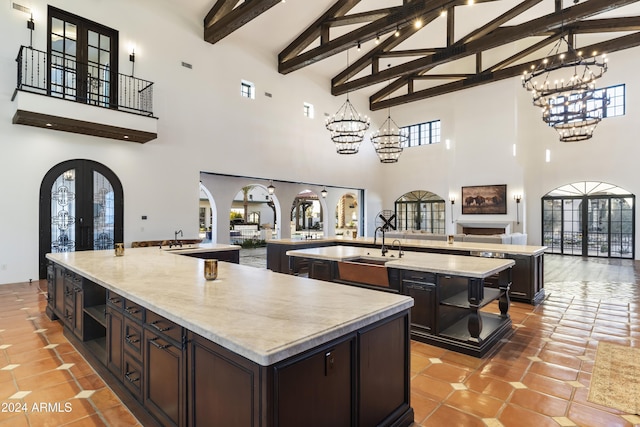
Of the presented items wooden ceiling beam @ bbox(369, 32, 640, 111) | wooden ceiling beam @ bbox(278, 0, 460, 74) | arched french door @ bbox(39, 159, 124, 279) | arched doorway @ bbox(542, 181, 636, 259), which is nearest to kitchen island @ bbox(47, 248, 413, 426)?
arched french door @ bbox(39, 159, 124, 279)

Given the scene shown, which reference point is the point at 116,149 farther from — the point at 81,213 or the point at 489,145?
the point at 489,145

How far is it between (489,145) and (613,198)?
4252 mm


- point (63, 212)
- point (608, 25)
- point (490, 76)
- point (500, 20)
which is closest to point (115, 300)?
point (63, 212)

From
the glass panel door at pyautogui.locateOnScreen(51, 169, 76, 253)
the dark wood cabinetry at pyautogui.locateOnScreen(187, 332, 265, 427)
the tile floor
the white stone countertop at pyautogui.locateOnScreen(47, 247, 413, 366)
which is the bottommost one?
the tile floor

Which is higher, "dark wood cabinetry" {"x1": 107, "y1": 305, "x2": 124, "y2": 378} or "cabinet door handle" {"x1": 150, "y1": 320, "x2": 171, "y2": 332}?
"cabinet door handle" {"x1": 150, "y1": 320, "x2": 171, "y2": 332}

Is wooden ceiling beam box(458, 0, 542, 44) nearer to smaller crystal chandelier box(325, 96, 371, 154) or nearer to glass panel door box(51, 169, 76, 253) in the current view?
smaller crystal chandelier box(325, 96, 371, 154)

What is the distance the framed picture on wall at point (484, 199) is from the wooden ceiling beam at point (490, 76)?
378 centimetres

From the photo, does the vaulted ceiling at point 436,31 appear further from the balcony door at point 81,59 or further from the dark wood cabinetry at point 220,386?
the dark wood cabinetry at point 220,386

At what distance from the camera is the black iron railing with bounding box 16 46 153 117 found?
6.51 meters

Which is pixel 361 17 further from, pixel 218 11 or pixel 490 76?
pixel 490 76

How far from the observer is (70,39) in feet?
23.5

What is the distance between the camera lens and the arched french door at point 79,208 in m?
6.89

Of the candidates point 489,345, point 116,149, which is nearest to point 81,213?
point 116,149

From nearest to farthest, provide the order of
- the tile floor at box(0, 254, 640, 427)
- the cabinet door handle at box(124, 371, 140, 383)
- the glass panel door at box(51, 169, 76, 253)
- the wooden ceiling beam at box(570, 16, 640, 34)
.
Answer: the cabinet door handle at box(124, 371, 140, 383) < the tile floor at box(0, 254, 640, 427) < the glass panel door at box(51, 169, 76, 253) < the wooden ceiling beam at box(570, 16, 640, 34)
